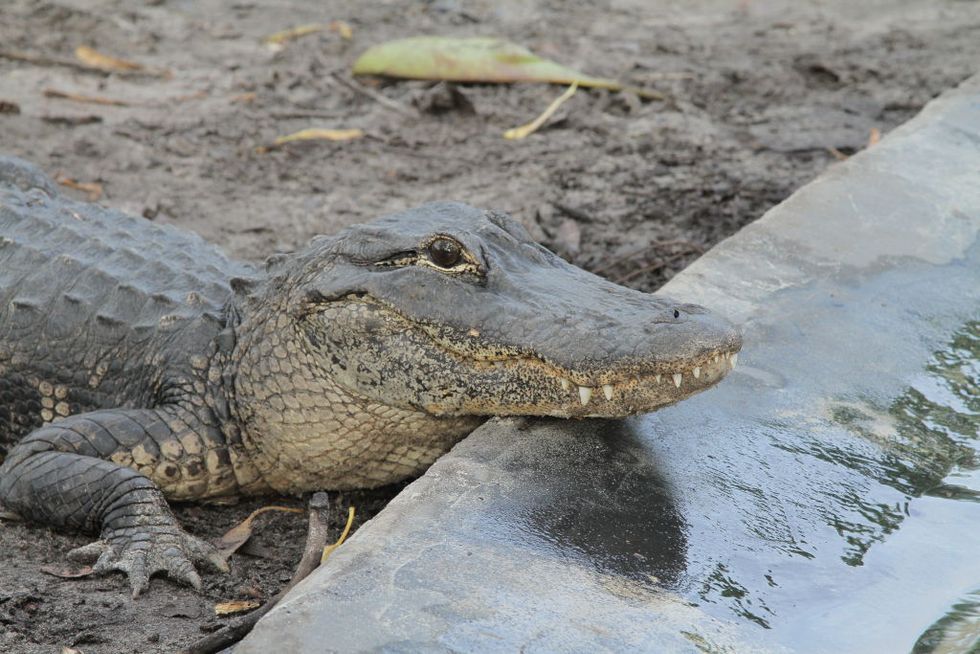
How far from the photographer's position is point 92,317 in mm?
3928

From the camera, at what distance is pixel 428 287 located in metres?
3.28

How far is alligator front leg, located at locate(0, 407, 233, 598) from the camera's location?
332 centimetres

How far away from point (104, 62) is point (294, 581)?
5.40m

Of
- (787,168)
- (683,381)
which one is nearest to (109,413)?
(683,381)

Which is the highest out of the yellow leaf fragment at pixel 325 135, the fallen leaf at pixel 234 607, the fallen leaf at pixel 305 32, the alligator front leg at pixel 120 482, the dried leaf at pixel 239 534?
the fallen leaf at pixel 305 32

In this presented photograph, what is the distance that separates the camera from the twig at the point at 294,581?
8.97 ft

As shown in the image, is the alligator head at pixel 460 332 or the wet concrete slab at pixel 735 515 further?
→ the alligator head at pixel 460 332

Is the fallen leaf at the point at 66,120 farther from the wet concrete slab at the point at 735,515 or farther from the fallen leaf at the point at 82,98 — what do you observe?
the wet concrete slab at the point at 735,515

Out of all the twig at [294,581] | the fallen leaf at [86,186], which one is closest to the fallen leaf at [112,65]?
the fallen leaf at [86,186]

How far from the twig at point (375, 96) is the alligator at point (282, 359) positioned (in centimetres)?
289

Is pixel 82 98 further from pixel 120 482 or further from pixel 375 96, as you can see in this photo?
pixel 120 482

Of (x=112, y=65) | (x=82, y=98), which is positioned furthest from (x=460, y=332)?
(x=112, y=65)

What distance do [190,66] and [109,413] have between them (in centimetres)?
443

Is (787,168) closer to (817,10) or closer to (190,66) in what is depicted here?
(817,10)
